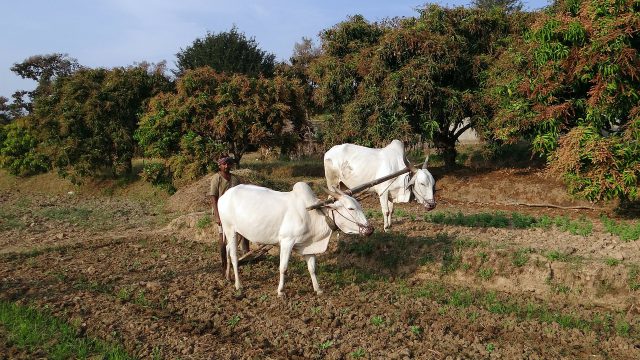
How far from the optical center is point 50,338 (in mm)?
6121

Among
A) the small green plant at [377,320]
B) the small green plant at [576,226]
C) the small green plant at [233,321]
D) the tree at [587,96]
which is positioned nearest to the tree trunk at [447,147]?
the tree at [587,96]

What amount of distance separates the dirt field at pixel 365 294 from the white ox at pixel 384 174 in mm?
641

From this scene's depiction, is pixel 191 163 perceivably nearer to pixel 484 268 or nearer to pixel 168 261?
pixel 168 261

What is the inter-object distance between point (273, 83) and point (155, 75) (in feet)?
21.0

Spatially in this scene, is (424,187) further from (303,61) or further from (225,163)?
(303,61)

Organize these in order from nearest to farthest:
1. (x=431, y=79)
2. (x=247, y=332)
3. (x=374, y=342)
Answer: (x=374, y=342), (x=247, y=332), (x=431, y=79)

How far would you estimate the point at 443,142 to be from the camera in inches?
765

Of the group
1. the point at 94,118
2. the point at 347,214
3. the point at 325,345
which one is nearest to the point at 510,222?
the point at 347,214

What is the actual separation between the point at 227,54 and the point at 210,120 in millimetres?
11351

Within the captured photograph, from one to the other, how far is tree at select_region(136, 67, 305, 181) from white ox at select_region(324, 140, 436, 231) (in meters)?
8.46

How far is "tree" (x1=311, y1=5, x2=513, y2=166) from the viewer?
54.9 ft

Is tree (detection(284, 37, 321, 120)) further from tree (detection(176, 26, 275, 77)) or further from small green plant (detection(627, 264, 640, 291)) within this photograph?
small green plant (detection(627, 264, 640, 291))

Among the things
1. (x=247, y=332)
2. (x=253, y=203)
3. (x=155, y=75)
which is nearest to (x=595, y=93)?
(x=253, y=203)

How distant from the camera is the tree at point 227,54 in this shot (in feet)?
99.0
